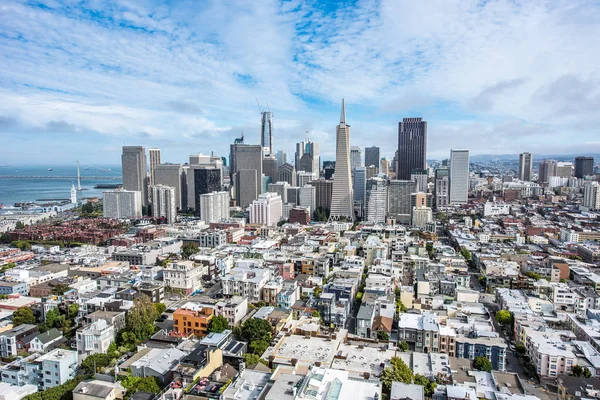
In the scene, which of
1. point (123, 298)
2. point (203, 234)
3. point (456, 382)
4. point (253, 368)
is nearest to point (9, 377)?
point (123, 298)

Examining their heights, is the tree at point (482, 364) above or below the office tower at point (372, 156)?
below

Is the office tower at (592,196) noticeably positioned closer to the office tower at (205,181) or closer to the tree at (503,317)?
the tree at (503,317)

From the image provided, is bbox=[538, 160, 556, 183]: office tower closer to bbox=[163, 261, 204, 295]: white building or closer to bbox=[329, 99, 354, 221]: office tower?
bbox=[329, 99, 354, 221]: office tower

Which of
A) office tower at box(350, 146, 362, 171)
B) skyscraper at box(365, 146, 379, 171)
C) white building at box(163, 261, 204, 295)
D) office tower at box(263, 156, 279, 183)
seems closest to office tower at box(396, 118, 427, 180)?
office tower at box(350, 146, 362, 171)

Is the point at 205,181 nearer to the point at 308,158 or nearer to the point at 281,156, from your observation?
the point at 308,158

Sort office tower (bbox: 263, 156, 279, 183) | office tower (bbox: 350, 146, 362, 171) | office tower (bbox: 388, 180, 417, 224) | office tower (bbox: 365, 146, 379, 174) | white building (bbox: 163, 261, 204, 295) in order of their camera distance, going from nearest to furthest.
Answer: white building (bbox: 163, 261, 204, 295), office tower (bbox: 388, 180, 417, 224), office tower (bbox: 263, 156, 279, 183), office tower (bbox: 350, 146, 362, 171), office tower (bbox: 365, 146, 379, 174)

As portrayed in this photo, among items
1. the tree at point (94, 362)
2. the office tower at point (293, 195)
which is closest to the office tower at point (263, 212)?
the office tower at point (293, 195)
